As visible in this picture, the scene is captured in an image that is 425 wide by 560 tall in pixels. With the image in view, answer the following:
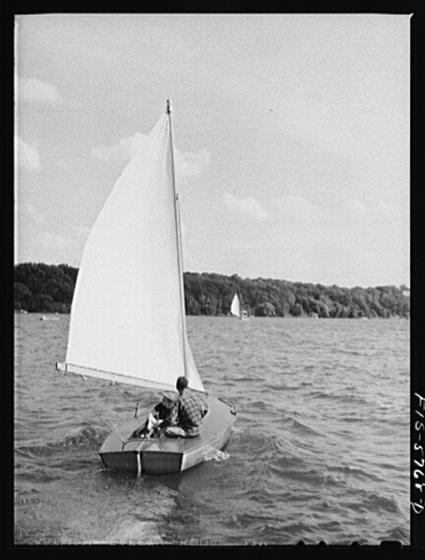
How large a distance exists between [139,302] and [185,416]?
944mm

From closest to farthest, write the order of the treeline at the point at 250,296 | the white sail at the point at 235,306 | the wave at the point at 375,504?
the wave at the point at 375,504 < the treeline at the point at 250,296 < the white sail at the point at 235,306

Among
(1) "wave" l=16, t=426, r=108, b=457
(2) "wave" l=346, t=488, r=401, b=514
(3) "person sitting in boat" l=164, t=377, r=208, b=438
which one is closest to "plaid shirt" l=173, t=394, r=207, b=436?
(3) "person sitting in boat" l=164, t=377, r=208, b=438

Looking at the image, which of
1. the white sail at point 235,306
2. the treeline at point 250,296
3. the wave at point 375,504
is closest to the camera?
the wave at point 375,504

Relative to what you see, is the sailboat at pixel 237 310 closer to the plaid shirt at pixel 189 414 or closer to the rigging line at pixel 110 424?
the plaid shirt at pixel 189 414

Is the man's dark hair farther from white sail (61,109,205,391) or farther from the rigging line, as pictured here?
the rigging line

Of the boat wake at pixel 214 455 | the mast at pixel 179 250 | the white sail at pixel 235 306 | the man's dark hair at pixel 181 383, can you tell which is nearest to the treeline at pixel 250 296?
the white sail at pixel 235 306

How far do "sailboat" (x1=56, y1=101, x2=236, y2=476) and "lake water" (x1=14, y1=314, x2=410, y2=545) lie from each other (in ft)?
0.63

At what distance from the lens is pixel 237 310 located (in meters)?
5.03

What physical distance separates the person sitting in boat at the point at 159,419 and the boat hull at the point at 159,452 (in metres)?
0.08

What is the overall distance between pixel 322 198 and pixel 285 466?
2.09 meters

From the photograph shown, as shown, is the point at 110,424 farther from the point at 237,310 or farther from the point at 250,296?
the point at 250,296

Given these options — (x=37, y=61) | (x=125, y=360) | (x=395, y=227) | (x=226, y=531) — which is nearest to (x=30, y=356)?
(x=125, y=360)

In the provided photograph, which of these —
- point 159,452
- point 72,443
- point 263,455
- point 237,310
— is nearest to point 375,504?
point 263,455

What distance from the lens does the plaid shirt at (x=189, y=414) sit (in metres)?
4.65
